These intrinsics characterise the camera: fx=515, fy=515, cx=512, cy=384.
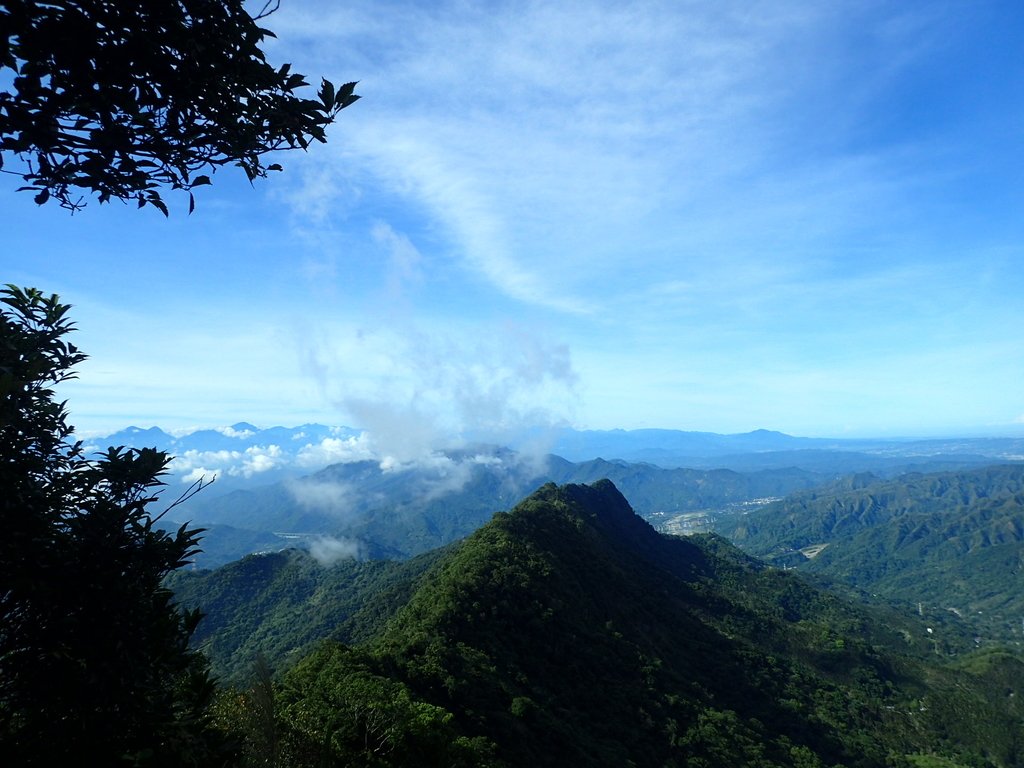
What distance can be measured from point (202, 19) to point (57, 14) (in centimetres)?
129

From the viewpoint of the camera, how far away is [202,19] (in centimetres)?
563

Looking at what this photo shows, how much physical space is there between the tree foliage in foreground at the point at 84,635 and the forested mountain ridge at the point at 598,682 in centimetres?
787

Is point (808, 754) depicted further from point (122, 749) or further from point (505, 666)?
point (122, 749)

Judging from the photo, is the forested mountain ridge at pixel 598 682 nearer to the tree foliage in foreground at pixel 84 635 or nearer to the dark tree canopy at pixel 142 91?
the tree foliage in foreground at pixel 84 635

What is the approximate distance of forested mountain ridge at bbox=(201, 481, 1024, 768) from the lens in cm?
2686

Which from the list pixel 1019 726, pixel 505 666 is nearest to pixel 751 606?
pixel 1019 726

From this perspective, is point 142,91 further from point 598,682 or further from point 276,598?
point 276,598

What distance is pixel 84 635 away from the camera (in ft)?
18.9

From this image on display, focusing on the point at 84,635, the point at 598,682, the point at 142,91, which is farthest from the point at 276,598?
the point at 142,91

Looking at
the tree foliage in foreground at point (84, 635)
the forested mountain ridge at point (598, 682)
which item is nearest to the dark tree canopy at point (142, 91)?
the tree foliage in foreground at point (84, 635)

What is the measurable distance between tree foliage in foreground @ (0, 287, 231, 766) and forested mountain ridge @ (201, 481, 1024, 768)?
25.8ft

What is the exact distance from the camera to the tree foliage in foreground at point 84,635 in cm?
559

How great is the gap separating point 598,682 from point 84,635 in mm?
55699

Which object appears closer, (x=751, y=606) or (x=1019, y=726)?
(x=1019, y=726)
